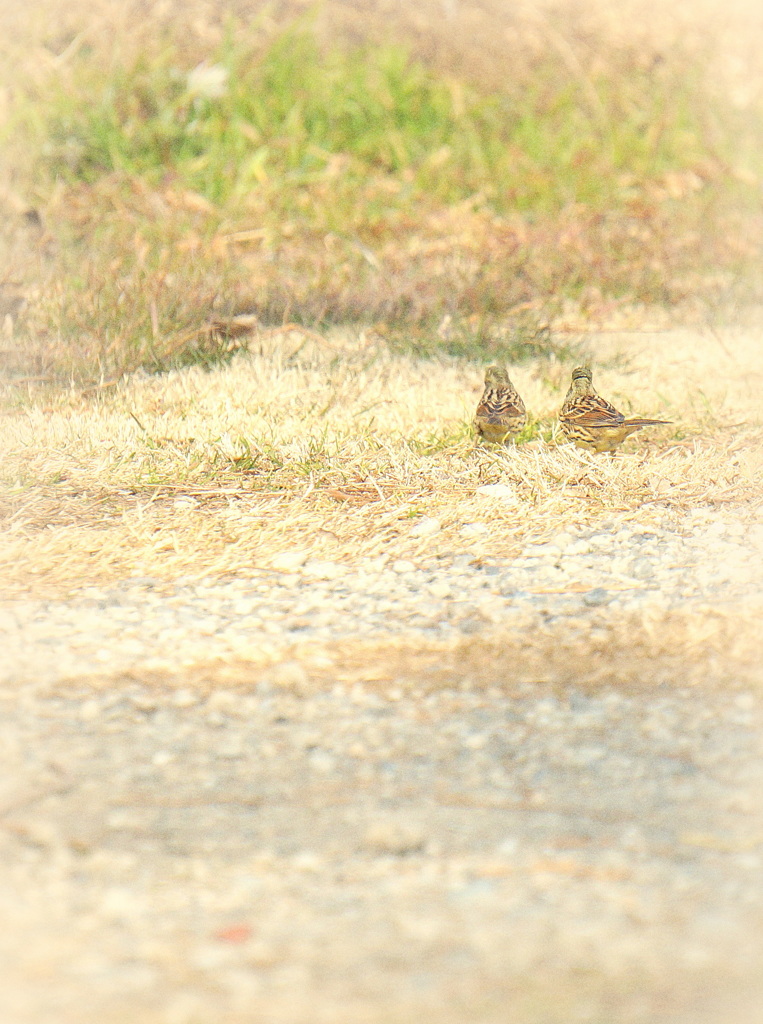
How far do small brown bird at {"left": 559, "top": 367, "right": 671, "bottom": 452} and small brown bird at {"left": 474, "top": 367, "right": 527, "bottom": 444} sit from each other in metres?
0.21

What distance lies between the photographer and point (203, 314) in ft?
22.0

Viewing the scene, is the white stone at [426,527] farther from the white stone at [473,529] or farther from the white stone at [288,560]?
the white stone at [288,560]

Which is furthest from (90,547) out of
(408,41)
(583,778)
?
(408,41)

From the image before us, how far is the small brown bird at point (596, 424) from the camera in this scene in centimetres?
521

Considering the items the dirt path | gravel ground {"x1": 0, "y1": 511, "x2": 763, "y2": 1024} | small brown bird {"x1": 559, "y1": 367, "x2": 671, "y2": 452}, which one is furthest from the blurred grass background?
the dirt path

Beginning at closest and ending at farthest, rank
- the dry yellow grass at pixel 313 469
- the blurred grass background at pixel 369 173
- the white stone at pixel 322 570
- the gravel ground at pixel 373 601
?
the gravel ground at pixel 373 601, the white stone at pixel 322 570, the dry yellow grass at pixel 313 469, the blurred grass background at pixel 369 173

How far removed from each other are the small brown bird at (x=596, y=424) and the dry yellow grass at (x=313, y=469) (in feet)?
0.31

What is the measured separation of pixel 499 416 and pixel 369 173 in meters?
5.82

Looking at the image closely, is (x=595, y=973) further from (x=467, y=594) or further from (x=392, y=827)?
(x=467, y=594)

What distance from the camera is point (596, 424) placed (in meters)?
5.21

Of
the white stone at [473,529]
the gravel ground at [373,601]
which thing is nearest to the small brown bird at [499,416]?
the white stone at [473,529]

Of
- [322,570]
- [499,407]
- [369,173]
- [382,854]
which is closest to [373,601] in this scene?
[322,570]

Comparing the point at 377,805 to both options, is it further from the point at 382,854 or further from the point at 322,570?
the point at 322,570

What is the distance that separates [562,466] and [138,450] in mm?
1766
